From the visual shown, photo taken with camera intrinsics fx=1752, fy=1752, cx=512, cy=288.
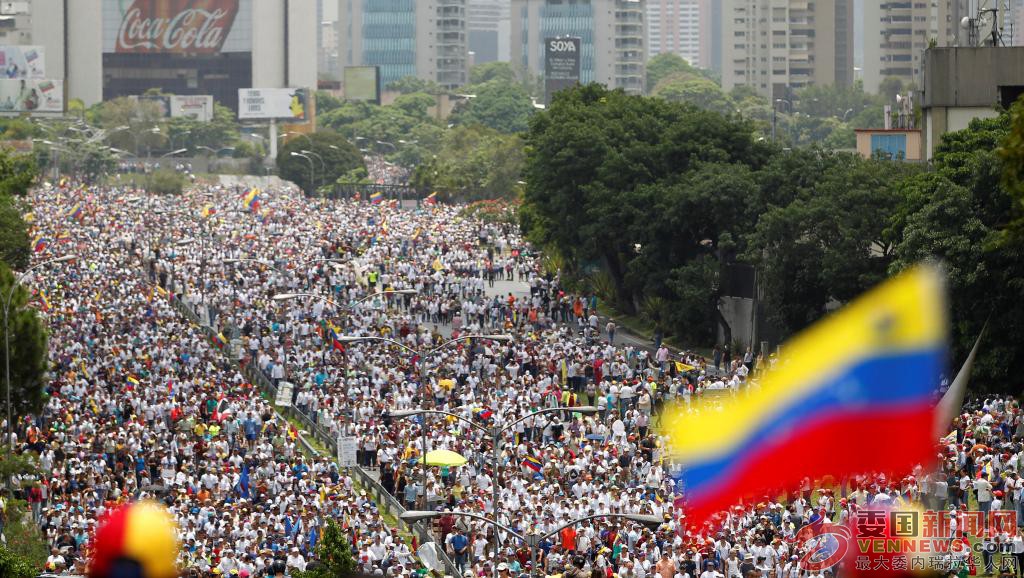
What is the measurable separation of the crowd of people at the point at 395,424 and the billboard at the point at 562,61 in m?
116

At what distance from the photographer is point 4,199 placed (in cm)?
6788

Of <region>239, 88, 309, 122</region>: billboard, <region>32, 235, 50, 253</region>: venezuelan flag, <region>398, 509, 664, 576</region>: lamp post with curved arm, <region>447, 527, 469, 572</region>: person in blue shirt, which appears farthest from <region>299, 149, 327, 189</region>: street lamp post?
<region>398, 509, 664, 576</region>: lamp post with curved arm

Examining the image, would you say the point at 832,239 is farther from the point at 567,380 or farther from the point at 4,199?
the point at 4,199

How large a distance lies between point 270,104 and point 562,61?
32714mm

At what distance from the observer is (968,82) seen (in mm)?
50781

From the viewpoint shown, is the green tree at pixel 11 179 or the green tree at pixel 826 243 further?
the green tree at pixel 11 179

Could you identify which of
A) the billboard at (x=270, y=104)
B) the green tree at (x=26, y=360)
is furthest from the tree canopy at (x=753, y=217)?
the billboard at (x=270, y=104)

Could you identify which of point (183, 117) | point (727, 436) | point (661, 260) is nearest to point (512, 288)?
point (661, 260)

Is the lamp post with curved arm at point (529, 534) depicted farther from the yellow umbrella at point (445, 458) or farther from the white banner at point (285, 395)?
the white banner at point (285, 395)

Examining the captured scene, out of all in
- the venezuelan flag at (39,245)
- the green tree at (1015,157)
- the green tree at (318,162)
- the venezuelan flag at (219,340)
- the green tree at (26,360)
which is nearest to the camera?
the green tree at (1015,157)

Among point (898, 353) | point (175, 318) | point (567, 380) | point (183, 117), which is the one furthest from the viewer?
point (183, 117)

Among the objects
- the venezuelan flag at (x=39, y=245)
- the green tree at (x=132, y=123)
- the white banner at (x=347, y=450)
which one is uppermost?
the green tree at (x=132, y=123)

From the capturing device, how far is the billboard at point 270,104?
190 meters

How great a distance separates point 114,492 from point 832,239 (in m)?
23.6
